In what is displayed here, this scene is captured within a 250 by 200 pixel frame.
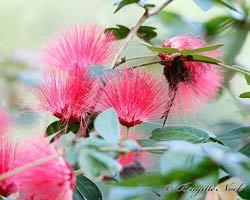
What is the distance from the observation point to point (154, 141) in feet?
1.68

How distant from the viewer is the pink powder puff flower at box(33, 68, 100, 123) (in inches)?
20.1

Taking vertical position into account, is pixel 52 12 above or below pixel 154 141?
above

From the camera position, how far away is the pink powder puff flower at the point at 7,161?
48cm

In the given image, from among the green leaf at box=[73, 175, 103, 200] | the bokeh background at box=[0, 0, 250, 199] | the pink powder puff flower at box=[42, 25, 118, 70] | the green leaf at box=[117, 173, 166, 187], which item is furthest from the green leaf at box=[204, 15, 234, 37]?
the green leaf at box=[117, 173, 166, 187]

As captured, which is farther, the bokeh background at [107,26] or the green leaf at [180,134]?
the bokeh background at [107,26]

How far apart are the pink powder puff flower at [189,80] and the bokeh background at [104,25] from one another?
8 cm

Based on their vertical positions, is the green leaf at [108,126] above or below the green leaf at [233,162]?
above

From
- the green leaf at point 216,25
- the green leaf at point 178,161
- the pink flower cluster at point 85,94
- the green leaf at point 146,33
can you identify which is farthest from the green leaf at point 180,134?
the green leaf at point 216,25

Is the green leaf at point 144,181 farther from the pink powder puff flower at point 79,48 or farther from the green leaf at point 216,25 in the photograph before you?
the green leaf at point 216,25

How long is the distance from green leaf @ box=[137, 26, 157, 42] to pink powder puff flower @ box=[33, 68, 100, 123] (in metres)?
0.20

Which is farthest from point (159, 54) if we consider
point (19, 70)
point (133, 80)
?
point (19, 70)

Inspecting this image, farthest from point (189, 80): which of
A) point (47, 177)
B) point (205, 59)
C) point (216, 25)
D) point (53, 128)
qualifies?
point (216, 25)

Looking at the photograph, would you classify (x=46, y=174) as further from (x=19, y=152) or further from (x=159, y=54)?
(x=159, y=54)

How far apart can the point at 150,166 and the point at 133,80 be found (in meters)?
0.13
